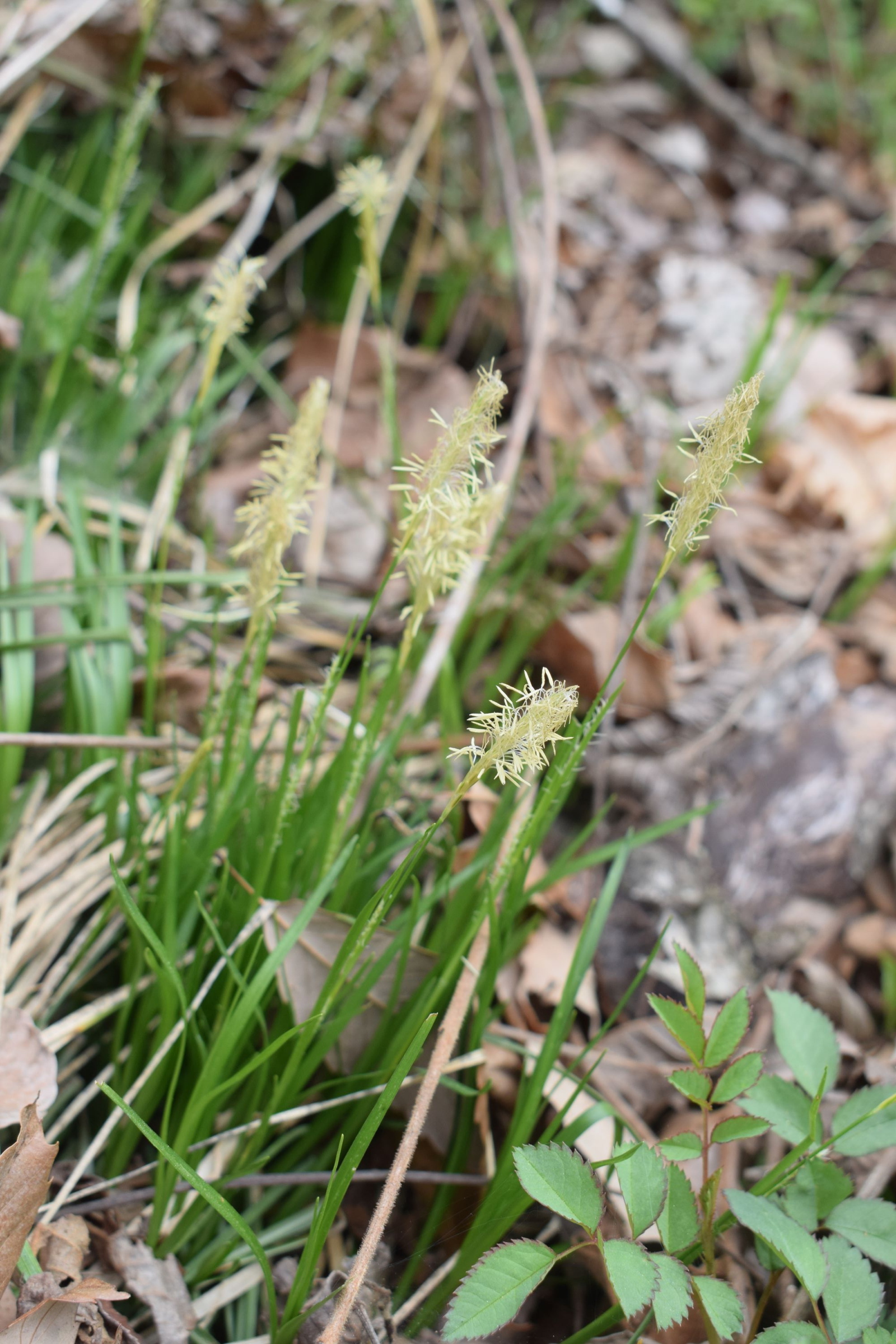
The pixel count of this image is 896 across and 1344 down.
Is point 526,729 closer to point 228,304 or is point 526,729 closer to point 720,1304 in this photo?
point 720,1304

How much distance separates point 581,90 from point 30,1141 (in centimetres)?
364

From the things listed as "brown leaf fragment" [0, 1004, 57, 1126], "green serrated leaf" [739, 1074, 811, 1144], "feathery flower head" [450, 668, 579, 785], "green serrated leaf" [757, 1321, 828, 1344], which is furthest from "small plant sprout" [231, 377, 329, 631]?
"green serrated leaf" [757, 1321, 828, 1344]

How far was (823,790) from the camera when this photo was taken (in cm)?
184

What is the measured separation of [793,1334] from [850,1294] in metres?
0.07

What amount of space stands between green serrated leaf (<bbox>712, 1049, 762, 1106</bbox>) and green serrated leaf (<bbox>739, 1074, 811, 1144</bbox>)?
53 mm

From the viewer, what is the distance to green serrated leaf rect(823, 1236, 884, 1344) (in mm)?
900

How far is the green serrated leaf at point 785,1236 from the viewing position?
904mm

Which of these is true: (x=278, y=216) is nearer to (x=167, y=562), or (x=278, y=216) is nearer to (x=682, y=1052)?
(x=167, y=562)

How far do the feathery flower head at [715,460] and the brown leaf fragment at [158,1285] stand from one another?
3.18ft

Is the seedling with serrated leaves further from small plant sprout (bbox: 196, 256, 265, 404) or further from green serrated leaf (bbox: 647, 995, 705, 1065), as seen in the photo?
small plant sprout (bbox: 196, 256, 265, 404)

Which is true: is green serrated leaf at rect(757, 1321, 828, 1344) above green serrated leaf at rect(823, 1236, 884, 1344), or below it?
below

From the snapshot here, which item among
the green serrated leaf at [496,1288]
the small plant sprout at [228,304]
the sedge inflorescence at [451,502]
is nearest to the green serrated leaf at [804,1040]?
the green serrated leaf at [496,1288]

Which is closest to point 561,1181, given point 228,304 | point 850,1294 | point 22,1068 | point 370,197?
point 850,1294

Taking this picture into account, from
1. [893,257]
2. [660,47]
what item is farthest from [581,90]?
[893,257]
